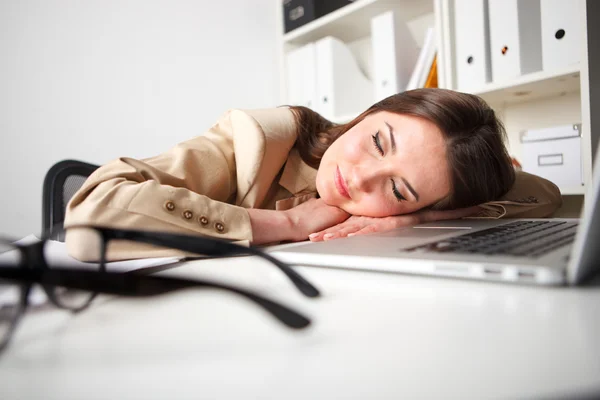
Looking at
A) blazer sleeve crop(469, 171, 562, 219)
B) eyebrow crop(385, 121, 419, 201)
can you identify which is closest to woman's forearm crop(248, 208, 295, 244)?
eyebrow crop(385, 121, 419, 201)

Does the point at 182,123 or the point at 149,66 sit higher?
the point at 149,66

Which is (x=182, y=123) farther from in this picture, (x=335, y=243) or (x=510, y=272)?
(x=510, y=272)

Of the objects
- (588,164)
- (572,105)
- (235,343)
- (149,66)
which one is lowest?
(235,343)

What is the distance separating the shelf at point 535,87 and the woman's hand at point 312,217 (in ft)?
2.48

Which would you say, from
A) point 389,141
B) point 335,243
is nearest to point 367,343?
point 335,243

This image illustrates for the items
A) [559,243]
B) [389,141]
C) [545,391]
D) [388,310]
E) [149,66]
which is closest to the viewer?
[545,391]

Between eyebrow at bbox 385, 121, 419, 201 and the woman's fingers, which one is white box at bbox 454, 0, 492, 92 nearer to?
eyebrow at bbox 385, 121, 419, 201

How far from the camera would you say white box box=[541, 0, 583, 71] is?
1118 millimetres

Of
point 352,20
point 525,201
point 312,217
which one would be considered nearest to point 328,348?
point 312,217

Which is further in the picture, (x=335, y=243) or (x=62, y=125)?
(x=62, y=125)

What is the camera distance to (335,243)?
51cm

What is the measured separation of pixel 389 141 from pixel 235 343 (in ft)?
2.11

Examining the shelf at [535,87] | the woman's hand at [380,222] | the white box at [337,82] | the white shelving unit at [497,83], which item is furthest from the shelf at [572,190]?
the white box at [337,82]

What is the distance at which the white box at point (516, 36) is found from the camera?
122 centimetres
